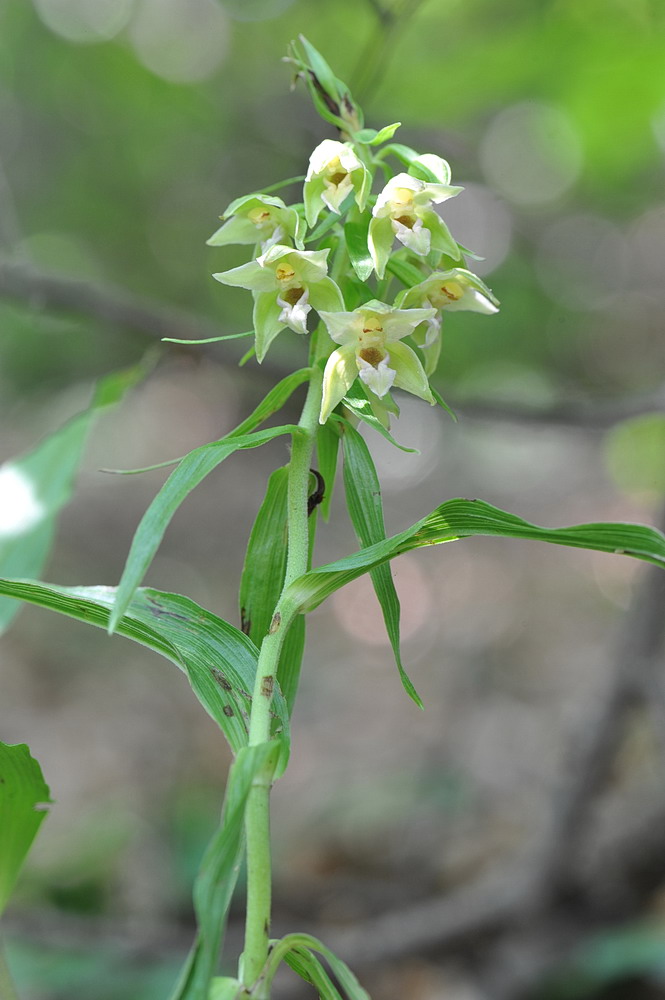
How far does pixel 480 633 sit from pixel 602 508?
6.24 feet

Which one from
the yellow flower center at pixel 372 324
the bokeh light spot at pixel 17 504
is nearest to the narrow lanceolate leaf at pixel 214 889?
the yellow flower center at pixel 372 324

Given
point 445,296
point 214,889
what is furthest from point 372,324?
point 214,889

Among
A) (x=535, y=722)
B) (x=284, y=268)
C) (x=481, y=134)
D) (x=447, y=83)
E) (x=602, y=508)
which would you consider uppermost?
(x=481, y=134)

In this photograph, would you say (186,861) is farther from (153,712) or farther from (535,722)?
(535,722)

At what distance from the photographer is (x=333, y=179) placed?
3.05 feet

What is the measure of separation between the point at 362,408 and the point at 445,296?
18cm

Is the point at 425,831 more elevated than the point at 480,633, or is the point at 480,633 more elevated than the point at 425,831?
the point at 480,633

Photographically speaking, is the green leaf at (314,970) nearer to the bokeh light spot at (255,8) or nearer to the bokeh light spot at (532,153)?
the bokeh light spot at (532,153)

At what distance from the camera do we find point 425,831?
3.34 m

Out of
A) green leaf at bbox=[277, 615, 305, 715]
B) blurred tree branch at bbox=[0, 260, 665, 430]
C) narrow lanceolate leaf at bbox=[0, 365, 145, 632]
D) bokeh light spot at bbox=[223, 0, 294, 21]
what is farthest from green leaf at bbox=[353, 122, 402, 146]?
bokeh light spot at bbox=[223, 0, 294, 21]

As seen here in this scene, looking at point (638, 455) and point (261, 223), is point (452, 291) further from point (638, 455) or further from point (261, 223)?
point (638, 455)

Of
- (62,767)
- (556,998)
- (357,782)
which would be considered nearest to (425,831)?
(357,782)

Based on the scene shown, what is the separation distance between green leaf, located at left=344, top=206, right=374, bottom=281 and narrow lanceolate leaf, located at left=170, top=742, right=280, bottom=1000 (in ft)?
1.70

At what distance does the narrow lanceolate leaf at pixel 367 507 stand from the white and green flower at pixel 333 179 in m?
0.24
